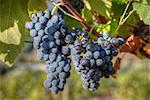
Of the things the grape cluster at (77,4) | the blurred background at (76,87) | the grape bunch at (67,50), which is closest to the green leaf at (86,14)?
the grape cluster at (77,4)

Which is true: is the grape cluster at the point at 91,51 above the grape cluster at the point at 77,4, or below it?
below

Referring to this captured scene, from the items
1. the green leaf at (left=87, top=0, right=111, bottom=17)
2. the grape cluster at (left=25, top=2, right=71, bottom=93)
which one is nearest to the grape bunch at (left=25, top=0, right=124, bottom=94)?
the grape cluster at (left=25, top=2, right=71, bottom=93)

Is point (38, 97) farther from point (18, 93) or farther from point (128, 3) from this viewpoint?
point (128, 3)

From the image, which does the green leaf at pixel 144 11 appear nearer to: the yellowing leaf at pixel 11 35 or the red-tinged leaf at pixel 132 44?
the red-tinged leaf at pixel 132 44

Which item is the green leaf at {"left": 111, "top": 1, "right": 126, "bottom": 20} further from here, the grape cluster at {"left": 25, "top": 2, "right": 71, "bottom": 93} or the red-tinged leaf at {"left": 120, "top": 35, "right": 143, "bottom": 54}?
the grape cluster at {"left": 25, "top": 2, "right": 71, "bottom": 93}

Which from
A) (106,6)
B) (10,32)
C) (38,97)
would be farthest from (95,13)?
(38,97)

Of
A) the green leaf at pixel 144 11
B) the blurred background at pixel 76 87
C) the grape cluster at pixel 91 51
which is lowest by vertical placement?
the blurred background at pixel 76 87

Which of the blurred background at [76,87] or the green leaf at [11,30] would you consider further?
the blurred background at [76,87]
